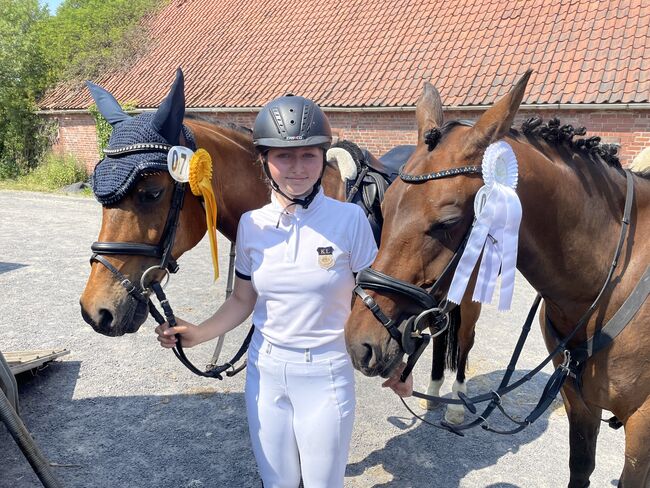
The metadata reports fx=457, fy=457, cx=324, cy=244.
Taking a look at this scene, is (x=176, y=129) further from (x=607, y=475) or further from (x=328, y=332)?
(x=607, y=475)

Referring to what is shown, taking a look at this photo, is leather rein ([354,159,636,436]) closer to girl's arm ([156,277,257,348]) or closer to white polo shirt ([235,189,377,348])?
white polo shirt ([235,189,377,348])

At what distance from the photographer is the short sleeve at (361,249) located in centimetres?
174

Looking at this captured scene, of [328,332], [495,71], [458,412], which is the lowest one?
[458,412]

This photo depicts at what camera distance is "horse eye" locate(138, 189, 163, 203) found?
1984mm

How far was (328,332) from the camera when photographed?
1.72 metres

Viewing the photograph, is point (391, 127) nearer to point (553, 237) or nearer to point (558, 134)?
point (558, 134)

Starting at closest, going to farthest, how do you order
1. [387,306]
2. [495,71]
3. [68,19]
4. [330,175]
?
[387,306] → [330,175] → [495,71] → [68,19]

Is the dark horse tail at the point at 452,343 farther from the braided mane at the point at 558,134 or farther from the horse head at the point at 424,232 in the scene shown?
the horse head at the point at 424,232

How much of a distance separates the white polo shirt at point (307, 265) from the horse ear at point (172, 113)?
2.16ft

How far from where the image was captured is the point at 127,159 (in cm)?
196

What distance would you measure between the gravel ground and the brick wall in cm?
242

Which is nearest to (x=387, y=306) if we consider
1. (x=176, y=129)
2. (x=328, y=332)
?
(x=328, y=332)

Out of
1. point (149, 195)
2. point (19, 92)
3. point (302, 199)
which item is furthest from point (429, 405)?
point (19, 92)

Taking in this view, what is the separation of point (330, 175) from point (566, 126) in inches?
57.3
